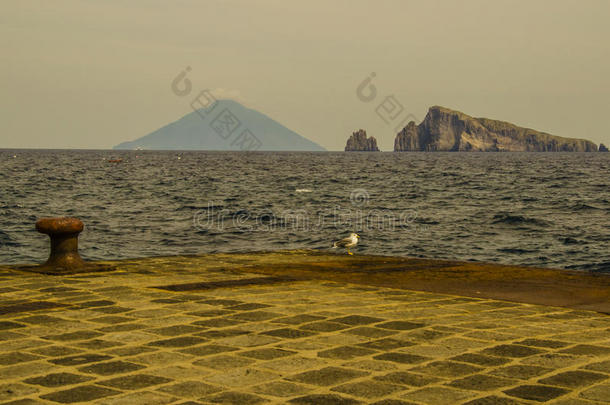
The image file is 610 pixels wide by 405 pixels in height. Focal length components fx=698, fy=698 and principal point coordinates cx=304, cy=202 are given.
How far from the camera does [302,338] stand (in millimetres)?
6117

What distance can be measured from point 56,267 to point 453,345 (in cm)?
637

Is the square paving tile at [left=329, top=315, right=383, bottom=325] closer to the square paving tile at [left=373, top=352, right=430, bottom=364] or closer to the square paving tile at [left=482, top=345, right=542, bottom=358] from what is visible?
the square paving tile at [left=373, top=352, right=430, bottom=364]

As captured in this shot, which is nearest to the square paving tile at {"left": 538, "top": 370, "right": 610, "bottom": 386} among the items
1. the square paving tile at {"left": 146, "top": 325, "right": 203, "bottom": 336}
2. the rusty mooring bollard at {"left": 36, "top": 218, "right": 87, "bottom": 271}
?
the square paving tile at {"left": 146, "top": 325, "right": 203, "bottom": 336}

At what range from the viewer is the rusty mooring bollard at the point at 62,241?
10109mm

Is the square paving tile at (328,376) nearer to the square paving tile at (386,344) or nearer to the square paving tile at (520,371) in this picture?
the square paving tile at (386,344)

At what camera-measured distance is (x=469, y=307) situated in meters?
7.71

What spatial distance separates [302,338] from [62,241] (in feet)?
18.0

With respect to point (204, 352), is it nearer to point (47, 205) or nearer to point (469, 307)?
point (469, 307)

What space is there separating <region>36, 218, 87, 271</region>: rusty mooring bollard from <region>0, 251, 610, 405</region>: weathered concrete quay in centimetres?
50

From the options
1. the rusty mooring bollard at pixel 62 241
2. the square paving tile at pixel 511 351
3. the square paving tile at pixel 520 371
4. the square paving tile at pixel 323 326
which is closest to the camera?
the square paving tile at pixel 520 371

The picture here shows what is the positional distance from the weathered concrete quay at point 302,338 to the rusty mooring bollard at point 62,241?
1.64 ft

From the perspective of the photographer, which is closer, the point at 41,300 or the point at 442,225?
the point at 41,300

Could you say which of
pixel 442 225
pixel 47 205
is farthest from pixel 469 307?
pixel 47 205

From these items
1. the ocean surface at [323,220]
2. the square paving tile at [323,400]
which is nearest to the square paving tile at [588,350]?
the square paving tile at [323,400]
